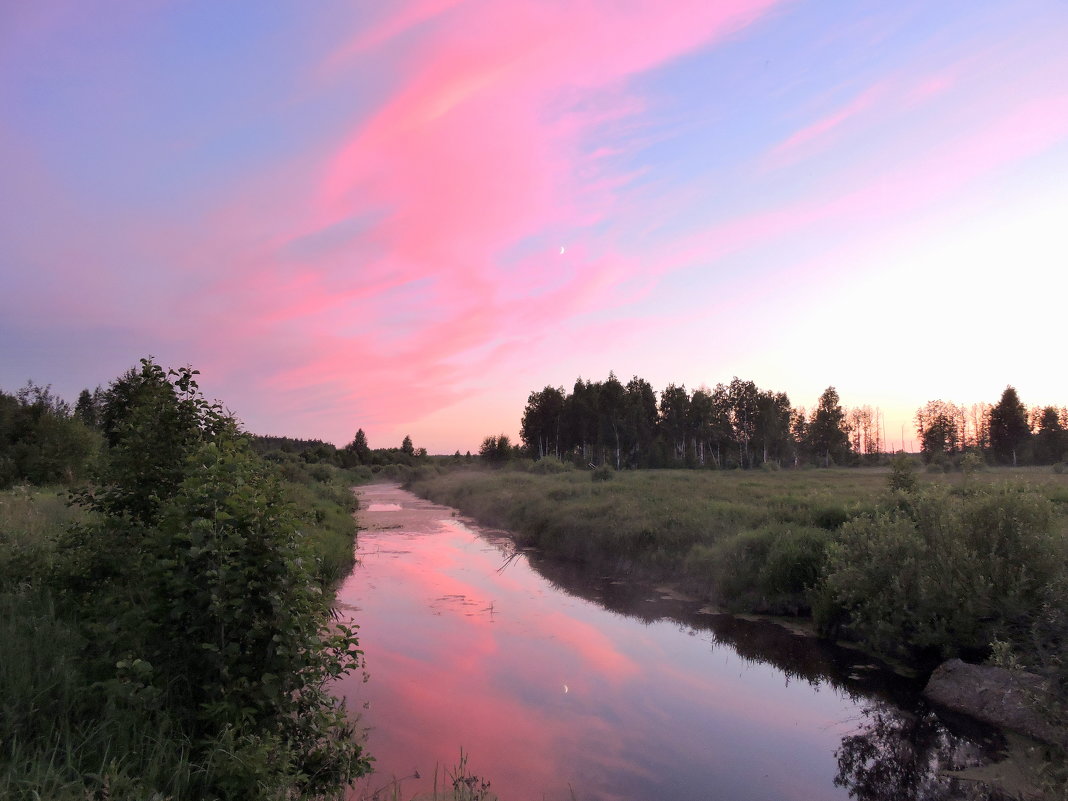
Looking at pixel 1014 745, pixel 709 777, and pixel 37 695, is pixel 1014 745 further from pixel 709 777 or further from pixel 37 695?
pixel 37 695

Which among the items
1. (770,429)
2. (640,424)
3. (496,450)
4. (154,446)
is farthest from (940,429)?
(154,446)

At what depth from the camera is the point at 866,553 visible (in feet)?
39.7

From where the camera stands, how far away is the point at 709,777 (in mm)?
7699

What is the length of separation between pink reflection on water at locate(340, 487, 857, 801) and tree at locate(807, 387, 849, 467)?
74436 mm

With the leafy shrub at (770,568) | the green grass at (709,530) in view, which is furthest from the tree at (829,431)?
the leafy shrub at (770,568)

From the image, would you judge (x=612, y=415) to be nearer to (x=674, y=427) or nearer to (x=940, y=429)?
(x=674, y=427)

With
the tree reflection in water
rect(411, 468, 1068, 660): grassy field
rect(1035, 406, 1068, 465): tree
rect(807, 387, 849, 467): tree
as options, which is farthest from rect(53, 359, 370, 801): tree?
rect(1035, 406, 1068, 465): tree

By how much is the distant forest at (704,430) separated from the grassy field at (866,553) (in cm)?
5006

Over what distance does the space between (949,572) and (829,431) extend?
77.0 m

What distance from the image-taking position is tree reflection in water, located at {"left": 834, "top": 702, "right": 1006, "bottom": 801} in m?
7.23

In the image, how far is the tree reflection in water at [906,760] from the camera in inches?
285

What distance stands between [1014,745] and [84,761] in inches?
425

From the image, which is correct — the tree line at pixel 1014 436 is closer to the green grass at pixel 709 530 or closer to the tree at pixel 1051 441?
the tree at pixel 1051 441

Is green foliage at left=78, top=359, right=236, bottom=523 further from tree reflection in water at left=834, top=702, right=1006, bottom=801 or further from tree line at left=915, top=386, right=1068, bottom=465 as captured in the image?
tree line at left=915, top=386, right=1068, bottom=465
